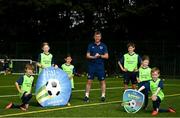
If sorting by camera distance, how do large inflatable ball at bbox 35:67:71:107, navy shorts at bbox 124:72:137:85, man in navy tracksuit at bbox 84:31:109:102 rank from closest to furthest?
large inflatable ball at bbox 35:67:71:107 → navy shorts at bbox 124:72:137:85 → man in navy tracksuit at bbox 84:31:109:102

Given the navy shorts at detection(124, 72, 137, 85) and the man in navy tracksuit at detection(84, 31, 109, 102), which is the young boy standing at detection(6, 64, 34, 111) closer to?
the man in navy tracksuit at detection(84, 31, 109, 102)

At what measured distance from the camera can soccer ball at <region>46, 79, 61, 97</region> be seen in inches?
599

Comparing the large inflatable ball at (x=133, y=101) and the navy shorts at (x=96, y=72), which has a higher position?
the navy shorts at (x=96, y=72)

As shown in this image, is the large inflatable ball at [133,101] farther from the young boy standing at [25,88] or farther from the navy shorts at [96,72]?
the navy shorts at [96,72]

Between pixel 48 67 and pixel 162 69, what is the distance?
2456 cm

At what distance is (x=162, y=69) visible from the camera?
39500 millimetres

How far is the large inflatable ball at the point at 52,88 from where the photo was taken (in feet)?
49.7

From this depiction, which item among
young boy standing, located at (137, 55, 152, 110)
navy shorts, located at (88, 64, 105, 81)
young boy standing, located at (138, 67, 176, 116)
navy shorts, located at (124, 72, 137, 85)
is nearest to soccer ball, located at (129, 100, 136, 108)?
young boy standing, located at (138, 67, 176, 116)

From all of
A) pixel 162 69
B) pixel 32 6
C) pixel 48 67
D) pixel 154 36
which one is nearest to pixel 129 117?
pixel 48 67

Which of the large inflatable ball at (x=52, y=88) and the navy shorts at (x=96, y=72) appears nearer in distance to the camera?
the large inflatable ball at (x=52, y=88)

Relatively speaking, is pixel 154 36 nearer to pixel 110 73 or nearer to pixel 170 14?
pixel 170 14

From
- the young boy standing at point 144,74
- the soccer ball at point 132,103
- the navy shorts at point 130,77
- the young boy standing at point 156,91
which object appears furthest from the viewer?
the navy shorts at point 130,77

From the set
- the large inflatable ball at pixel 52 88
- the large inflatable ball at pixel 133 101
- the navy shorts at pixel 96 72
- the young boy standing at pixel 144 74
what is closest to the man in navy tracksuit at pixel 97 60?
the navy shorts at pixel 96 72

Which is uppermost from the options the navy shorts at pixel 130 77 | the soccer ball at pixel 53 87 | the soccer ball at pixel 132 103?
the navy shorts at pixel 130 77
